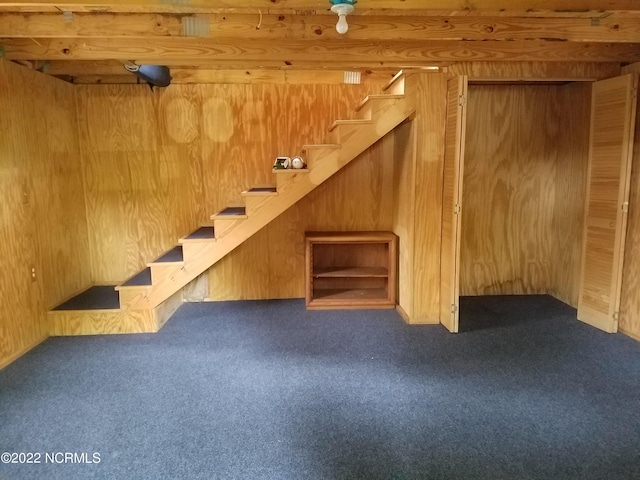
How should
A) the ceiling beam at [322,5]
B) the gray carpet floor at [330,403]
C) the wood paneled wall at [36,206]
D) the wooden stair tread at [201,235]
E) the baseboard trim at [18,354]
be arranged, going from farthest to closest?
the wooden stair tread at [201,235] < the wood paneled wall at [36,206] < the baseboard trim at [18,354] < the ceiling beam at [322,5] < the gray carpet floor at [330,403]

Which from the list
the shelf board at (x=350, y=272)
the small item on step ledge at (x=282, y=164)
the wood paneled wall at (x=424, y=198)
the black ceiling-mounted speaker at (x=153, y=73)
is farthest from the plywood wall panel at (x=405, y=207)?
the black ceiling-mounted speaker at (x=153, y=73)

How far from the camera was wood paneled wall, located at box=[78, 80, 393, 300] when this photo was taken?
14.6 ft

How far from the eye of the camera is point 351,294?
15.0 ft

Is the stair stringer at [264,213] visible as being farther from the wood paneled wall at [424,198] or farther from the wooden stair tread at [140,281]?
the wood paneled wall at [424,198]

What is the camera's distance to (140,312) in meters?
3.83

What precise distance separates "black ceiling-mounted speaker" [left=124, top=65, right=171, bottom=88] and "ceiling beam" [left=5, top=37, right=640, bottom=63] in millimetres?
221

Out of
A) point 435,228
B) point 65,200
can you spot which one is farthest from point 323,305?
point 65,200

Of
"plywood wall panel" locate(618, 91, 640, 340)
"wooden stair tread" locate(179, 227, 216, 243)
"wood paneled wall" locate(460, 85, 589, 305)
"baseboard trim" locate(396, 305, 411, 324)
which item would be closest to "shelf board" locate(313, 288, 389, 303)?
"baseboard trim" locate(396, 305, 411, 324)

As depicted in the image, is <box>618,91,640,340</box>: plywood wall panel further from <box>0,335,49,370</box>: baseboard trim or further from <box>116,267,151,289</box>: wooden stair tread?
<box>0,335,49,370</box>: baseboard trim

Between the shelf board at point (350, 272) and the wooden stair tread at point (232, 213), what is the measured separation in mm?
1003

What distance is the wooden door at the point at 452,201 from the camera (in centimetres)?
349

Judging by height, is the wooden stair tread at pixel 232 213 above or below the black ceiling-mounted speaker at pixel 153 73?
below

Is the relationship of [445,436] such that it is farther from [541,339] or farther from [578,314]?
[578,314]

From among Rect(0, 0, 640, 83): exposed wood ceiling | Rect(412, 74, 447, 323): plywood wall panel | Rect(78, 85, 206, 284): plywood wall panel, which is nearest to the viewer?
Rect(0, 0, 640, 83): exposed wood ceiling
